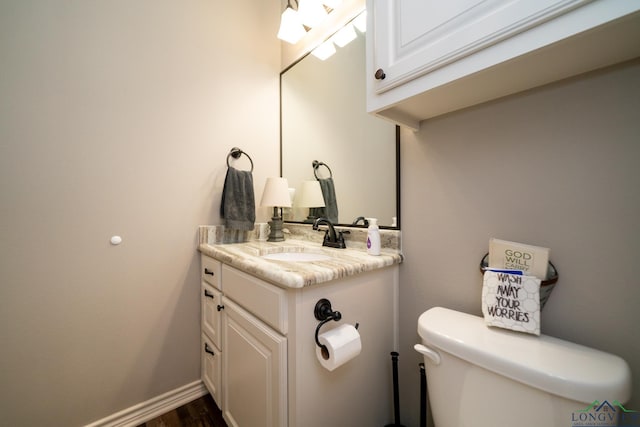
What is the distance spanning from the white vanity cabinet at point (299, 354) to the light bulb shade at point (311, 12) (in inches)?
58.2

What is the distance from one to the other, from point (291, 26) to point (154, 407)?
231 cm

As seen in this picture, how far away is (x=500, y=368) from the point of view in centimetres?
59

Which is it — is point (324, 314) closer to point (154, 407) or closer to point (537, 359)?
point (537, 359)

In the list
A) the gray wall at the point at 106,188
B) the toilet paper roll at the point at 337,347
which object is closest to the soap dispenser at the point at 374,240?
the toilet paper roll at the point at 337,347

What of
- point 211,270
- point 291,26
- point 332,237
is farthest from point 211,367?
point 291,26

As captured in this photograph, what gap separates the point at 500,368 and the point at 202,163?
157 centimetres

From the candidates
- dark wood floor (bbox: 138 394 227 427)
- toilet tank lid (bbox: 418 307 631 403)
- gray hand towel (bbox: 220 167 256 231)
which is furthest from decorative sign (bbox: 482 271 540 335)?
dark wood floor (bbox: 138 394 227 427)

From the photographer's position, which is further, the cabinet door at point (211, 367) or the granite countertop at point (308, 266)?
the cabinet door at point (211, 367)

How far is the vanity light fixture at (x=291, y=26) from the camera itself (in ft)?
4.93

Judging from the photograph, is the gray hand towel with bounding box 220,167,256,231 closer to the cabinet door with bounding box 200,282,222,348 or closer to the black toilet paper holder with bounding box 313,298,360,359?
the cabinet door with bounding box 200,282,222,348

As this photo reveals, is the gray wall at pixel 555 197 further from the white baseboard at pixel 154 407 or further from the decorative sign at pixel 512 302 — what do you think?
the white baseboard at pixel 154 407

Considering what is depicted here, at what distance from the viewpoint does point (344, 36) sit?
133 cm

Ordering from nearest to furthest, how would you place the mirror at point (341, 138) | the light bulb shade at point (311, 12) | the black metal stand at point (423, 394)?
the black metal stand at point (423, 394)
the mirror at point (341, 138)
the light bulb shade at point (311, 12)

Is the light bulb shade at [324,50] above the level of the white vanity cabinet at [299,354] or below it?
above
